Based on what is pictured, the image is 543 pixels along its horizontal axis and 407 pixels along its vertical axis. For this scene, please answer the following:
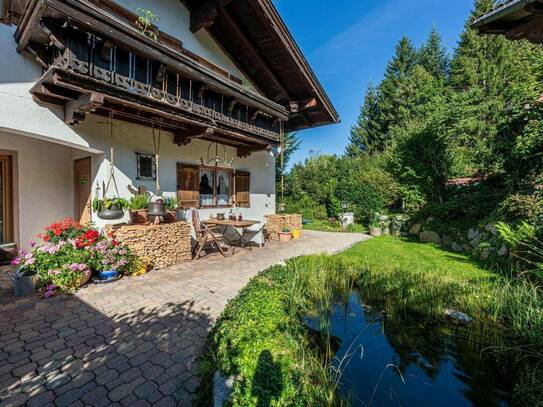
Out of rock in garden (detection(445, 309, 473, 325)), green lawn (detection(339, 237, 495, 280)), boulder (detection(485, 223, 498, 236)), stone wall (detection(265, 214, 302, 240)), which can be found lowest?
rock in garden (detection(445, 309, 473, 325))

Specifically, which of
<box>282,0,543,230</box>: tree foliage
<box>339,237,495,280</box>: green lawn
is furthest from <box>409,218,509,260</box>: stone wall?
<box>282,0,543,230</box>: tree foliage

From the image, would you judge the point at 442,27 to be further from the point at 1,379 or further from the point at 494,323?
the point at 1,379

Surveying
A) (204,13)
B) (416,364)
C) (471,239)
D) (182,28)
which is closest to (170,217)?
(182,28)

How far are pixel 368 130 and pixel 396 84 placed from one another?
18.1ft

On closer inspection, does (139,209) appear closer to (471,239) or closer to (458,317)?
(458,317)

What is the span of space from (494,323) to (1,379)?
559cm

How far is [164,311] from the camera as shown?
367 cm

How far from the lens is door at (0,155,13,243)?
574 cm

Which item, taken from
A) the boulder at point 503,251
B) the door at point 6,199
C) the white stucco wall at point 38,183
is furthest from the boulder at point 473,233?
the door at point 6,199

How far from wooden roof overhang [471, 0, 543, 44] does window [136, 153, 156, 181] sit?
6.78 meters

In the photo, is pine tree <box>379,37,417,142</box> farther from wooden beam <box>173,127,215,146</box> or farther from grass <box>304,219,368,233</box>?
wooden beam <box>173,127,215,146</box>

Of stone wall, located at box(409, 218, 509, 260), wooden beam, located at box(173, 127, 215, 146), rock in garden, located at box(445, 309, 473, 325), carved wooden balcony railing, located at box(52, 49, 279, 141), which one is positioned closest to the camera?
rock in garden, located at box(445, 309, 473, 325)

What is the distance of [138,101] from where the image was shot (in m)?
4.91

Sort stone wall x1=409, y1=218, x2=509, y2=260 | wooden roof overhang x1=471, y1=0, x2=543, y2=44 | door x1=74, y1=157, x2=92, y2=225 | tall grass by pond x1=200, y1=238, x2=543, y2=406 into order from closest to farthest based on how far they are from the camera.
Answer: tall grass by pond x1=200, y1=238, x2=543, y2=406, wooden roof overhang x1=471, y1=0, x2=543, y2=44, door x1=74, y1=157, x2=92, y2=225, stone wall x1=409, y1=218, x2=509, y2=260
